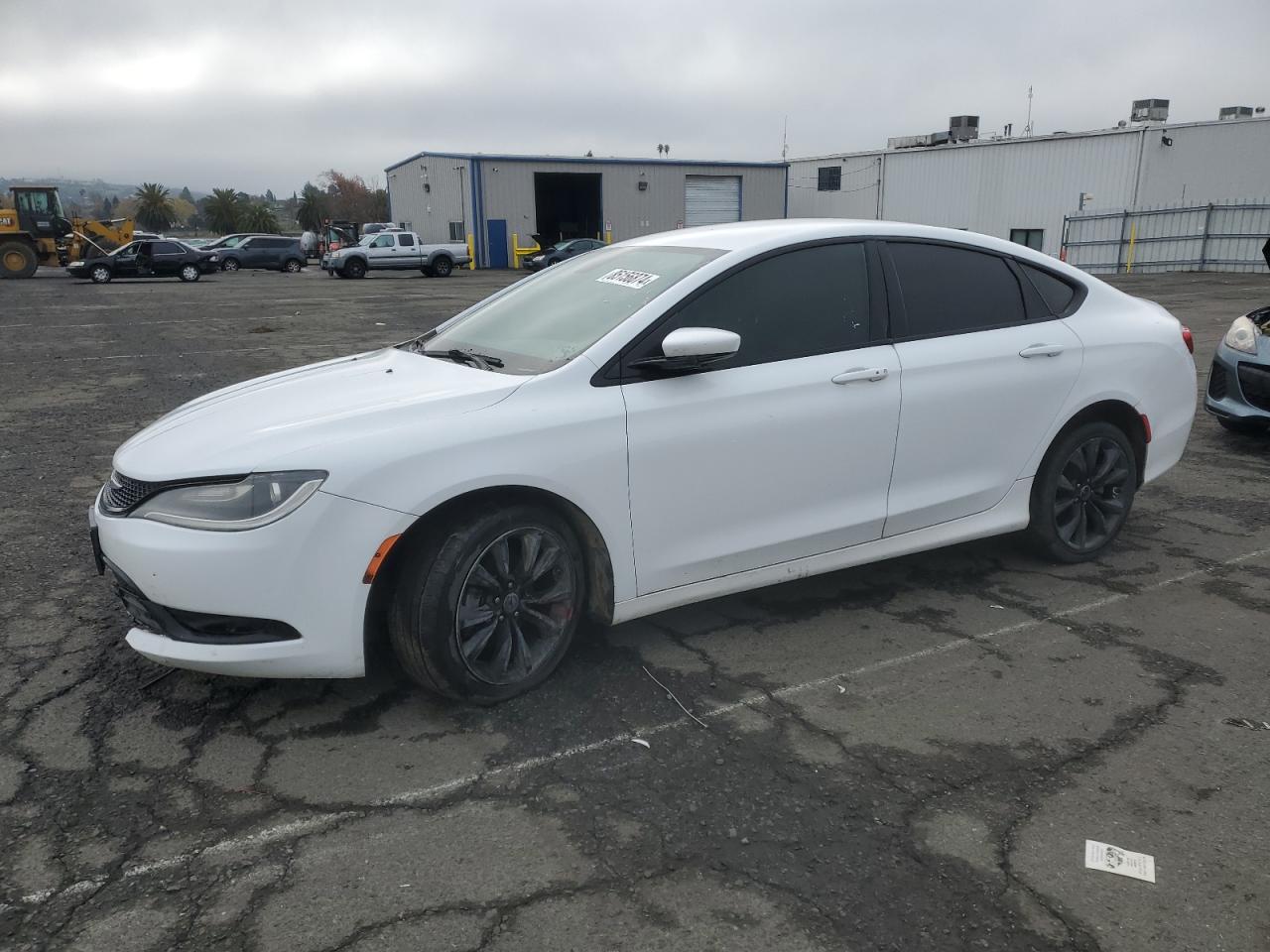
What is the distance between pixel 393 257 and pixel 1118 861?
3689 centimetres

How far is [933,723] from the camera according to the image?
332 cm

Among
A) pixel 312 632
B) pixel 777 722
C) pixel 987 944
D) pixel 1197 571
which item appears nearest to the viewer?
pixel 987 944

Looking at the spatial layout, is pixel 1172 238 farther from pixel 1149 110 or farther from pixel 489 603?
pixel 489 603

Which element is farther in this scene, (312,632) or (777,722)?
(777,722)

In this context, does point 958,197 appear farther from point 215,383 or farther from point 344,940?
point 344,940

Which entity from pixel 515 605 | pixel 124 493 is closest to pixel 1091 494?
pixel 515 605

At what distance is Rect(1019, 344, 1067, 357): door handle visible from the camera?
14.4ft

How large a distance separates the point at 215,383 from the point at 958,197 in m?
36.9

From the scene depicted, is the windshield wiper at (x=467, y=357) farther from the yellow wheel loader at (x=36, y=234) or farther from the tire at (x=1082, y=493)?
the yellow wheel loader at (x=36, y=234)

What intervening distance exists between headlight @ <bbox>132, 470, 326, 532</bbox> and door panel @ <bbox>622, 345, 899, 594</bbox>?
3.69 feet

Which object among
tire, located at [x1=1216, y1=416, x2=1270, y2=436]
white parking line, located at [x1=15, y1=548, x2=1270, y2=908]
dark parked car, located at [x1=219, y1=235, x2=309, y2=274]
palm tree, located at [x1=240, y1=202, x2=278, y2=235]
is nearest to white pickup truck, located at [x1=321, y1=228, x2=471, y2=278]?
dark parked car, located at [x1=219, y1=235, x2=309, y2=274]

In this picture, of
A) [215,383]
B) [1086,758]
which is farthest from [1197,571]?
[215,383]

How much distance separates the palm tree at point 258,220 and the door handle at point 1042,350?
88966 millimetres

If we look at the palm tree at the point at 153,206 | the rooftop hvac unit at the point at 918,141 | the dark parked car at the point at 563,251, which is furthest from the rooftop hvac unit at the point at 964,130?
the palm tree at the point at 153,206
